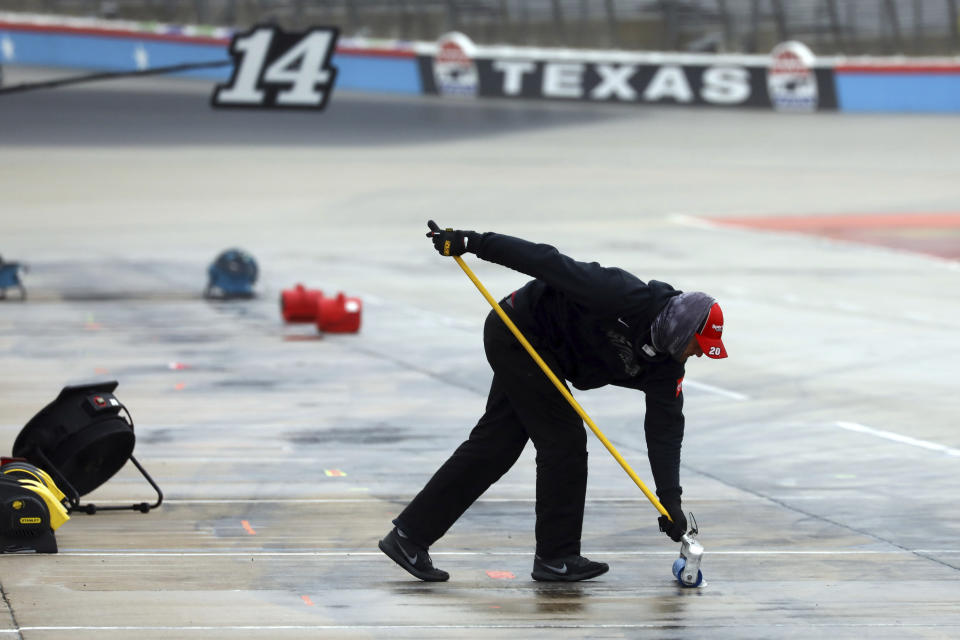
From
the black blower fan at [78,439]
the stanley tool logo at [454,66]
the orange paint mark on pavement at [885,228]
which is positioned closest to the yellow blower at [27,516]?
the black blower fan at [78,439]

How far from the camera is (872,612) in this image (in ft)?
21.6

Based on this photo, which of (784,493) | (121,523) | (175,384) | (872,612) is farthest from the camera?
(175,384)

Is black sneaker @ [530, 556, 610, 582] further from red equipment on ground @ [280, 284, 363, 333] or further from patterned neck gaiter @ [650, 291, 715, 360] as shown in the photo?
red equipment on ground @ [280, 284, 363, 333]

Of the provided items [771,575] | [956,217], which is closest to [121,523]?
[771,575]

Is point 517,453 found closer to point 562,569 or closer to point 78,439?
point 562,569

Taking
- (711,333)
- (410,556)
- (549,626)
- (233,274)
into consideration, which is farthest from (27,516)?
(233,274)

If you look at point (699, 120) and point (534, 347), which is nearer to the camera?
point (534, 347)

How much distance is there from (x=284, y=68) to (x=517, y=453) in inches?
279

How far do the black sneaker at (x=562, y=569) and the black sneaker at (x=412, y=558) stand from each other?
16.6 inches

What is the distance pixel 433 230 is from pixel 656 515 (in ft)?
8.46

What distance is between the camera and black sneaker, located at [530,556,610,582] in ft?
22.9

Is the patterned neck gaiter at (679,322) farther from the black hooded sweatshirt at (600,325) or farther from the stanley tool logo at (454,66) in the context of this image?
the stanley tool logo at (454,66)

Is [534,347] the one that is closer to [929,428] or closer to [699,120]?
[929,428]

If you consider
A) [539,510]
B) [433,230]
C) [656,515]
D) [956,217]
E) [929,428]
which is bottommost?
[956,217]
